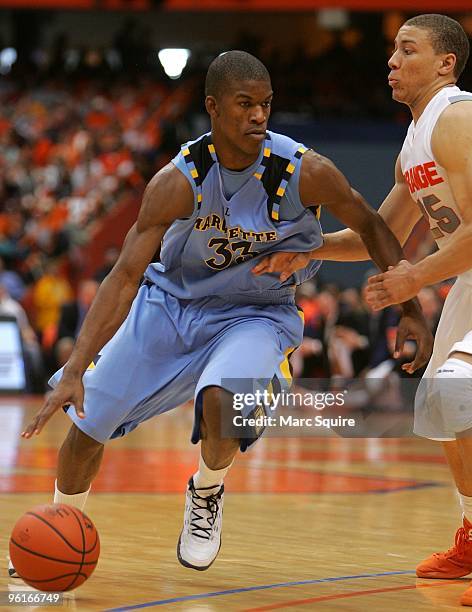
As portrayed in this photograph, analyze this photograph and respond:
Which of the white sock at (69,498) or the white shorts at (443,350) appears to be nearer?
the white shorts at (443,350)

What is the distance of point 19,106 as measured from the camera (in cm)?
2508

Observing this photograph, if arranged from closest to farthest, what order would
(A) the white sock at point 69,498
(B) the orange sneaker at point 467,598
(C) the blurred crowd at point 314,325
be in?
(B) the orange sneaker at point 467,598 < (A) the white sock at point 69,498 < (C) the blurred crowd at point 314,325

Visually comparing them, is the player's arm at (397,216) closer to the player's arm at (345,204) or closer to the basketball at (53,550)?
the player's arm at (345,204)

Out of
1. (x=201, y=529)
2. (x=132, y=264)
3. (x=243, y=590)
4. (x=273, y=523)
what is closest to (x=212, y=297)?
(x=132, y=264)

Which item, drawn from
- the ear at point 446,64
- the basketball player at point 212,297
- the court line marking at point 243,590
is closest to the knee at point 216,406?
the basketball player at point 212,297

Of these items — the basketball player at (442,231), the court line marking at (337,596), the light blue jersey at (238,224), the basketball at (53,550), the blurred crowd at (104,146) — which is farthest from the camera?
the blurred crowd at (104,146)

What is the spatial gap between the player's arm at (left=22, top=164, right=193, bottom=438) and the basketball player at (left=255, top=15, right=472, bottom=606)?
0.54 meters

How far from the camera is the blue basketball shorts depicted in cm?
545

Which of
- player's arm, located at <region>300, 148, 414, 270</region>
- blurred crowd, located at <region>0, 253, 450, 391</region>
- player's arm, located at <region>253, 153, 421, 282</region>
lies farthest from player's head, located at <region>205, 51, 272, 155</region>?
blurred crowd, located at <region>0, 253, 450, 391</region>

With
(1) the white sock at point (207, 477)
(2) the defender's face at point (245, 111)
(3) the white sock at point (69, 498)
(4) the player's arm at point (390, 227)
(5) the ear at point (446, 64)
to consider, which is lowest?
(3) the white sock at point (69, 498)

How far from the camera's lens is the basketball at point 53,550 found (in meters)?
4.76

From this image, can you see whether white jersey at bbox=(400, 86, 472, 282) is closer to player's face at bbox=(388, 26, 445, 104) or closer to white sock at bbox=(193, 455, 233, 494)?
player's face at bbox=(388, 26, 445, 104)

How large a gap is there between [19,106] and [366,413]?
1991 centimetres

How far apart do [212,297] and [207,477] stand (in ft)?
2.82
